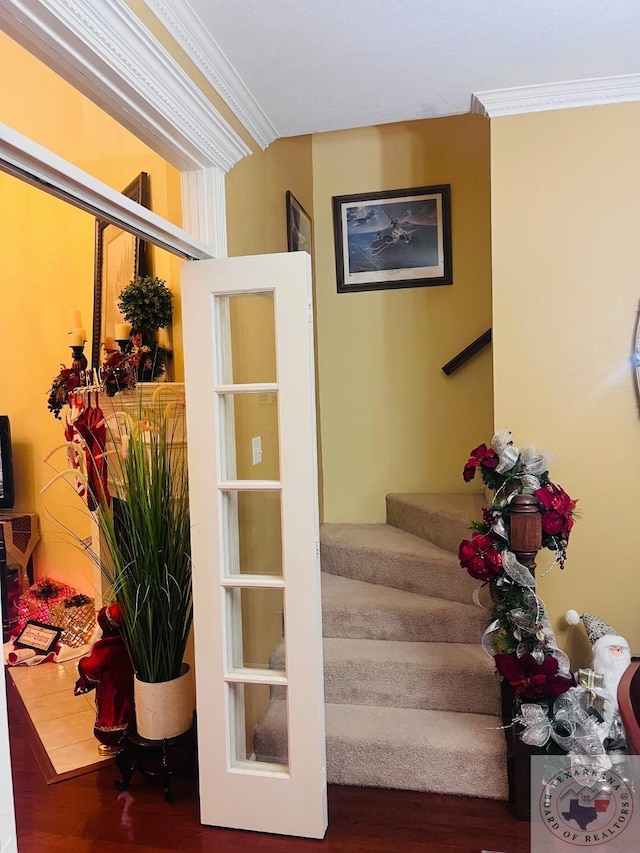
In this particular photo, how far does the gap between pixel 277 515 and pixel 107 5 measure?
→ 149 centimetres

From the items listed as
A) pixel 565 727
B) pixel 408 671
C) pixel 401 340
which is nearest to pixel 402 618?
pixel 408 671

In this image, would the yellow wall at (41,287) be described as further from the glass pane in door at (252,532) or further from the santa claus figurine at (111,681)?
the glass pane in door at (252,532)

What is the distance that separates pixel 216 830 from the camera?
2.25 meters

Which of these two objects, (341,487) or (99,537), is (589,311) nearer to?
(341,487)

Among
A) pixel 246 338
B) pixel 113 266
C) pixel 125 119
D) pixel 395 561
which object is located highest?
pixel 125 119

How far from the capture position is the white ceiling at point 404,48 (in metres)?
1.91

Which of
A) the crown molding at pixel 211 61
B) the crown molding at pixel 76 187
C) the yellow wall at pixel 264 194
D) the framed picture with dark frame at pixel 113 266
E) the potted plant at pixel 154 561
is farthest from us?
the framed picture with dark frame at pixel 113 266

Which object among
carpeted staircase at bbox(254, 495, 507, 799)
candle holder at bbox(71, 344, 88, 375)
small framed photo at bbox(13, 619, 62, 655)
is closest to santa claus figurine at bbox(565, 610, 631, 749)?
carpeted staircase at bbox(254, 495, 507, 799)

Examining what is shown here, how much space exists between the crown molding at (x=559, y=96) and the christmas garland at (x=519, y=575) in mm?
1281

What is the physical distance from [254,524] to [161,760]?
3.59ft

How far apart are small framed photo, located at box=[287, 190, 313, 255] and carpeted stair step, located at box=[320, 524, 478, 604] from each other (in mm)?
1525

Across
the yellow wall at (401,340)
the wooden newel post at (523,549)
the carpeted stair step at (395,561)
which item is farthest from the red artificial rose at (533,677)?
the yellow wall at (401,340)

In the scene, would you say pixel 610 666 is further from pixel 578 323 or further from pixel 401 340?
pixel 401 340

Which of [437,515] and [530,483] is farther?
[437,515]
